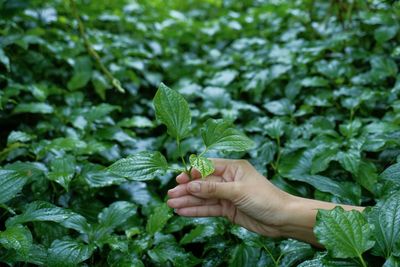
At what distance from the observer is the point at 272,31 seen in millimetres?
3215

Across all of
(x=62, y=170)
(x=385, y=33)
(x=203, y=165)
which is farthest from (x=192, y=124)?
(x=385, y=33)

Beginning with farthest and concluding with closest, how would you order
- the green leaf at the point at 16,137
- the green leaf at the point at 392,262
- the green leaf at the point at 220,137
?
the green leaf at the point at 16,137, the green leaf at the point at 220,137, the green leaf at the point at 392,262

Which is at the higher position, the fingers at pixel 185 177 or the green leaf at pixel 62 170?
the fingers at pixel 185 177

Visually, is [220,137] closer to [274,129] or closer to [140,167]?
[140,167]

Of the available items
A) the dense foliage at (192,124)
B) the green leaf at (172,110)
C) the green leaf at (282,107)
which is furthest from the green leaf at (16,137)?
the green leaf at (282,107)

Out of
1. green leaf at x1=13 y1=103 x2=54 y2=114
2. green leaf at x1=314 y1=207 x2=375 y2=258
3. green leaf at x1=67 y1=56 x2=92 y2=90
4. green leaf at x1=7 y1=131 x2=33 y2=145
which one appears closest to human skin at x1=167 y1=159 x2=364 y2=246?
green leaf at x1=314 y1=207 x2=375 y2=258

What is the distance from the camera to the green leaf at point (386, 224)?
1114 mm

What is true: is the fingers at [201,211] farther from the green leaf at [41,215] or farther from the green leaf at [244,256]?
the green leaf at [41,215]

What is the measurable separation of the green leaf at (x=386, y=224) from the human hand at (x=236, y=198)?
Result: 0.77 feet

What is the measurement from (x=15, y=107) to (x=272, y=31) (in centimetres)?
187

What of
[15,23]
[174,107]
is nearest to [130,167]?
[174,107]

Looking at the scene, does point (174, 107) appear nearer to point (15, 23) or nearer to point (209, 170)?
point (209, 170)

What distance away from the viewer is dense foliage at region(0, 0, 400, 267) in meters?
1.35

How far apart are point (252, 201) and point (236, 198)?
0.15 feet
